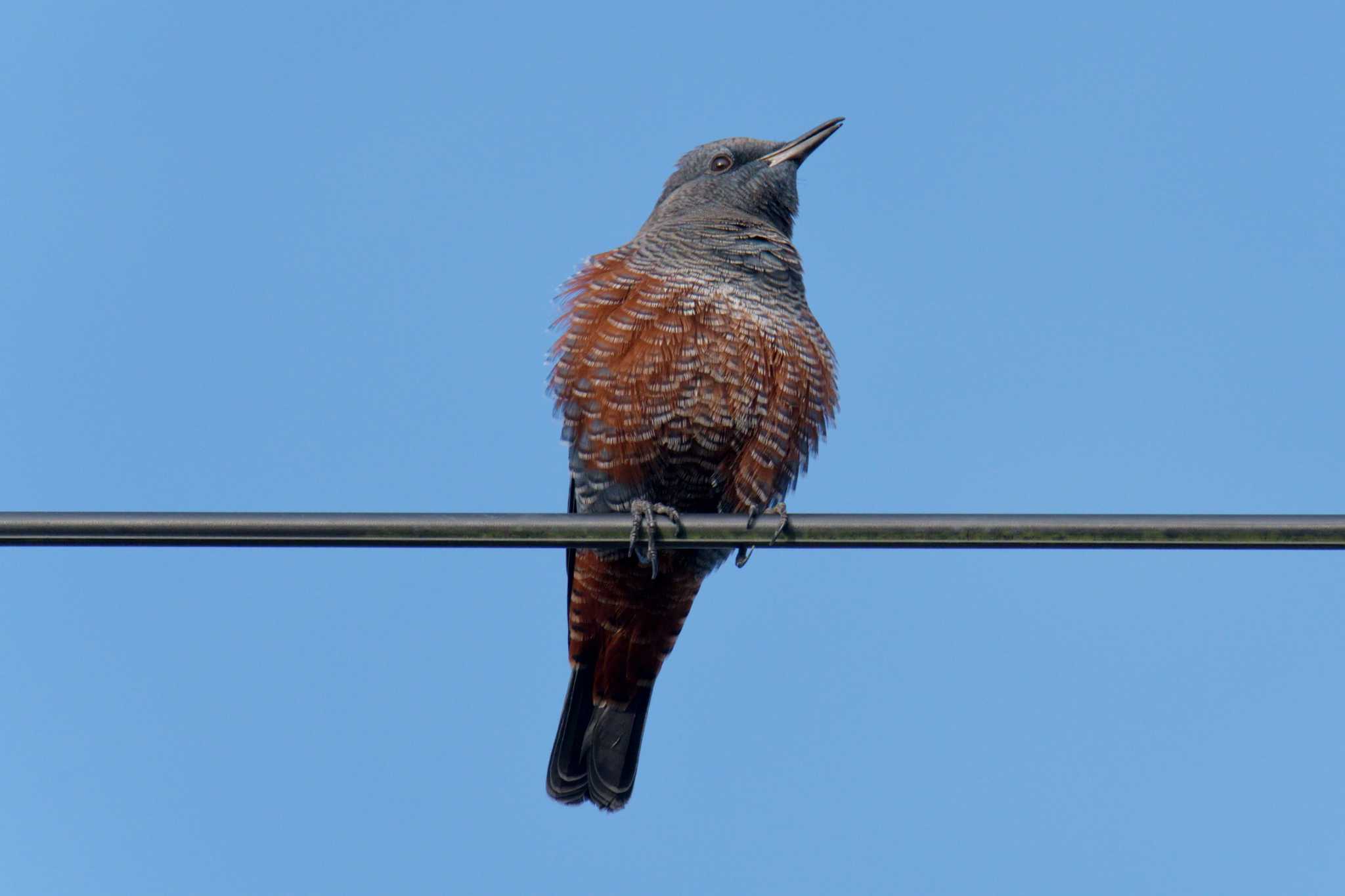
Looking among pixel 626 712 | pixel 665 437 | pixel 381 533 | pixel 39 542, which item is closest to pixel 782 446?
pixel 665 437

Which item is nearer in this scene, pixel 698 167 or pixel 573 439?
pixel 573 439

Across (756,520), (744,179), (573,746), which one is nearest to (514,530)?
(756,520)

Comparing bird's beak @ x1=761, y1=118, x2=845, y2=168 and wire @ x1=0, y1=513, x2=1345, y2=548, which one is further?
bird's beak @ x1=761, y1=118, x2=845, y2=168

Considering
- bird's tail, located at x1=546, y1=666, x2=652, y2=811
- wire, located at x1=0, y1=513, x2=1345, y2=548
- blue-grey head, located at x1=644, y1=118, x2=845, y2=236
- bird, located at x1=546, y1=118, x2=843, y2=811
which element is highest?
blue-grey head, located at x1=644, y1=118, x2=845, y2=236

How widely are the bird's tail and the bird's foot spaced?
1095mm

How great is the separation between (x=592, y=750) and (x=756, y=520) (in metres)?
3.57

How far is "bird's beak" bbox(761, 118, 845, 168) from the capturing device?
9.26 m

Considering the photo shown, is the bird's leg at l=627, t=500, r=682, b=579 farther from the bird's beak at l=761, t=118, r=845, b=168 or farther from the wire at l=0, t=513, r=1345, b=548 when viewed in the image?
the bird's beak at l=761, t=118, r=845, b=168

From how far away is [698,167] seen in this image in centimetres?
936

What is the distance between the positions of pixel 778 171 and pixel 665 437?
Result: 2750mm

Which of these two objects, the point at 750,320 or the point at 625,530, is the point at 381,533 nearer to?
the point at 625,530

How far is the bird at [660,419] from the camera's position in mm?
7105

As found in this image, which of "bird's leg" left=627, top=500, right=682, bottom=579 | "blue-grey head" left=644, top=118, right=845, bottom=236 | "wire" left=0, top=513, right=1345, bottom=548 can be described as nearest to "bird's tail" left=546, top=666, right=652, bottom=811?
"bird's leg" left=627, top=500, right=682, bottom=579

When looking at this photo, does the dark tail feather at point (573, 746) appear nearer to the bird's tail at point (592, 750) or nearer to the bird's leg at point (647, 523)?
the bird's tail at point (592, 750)
